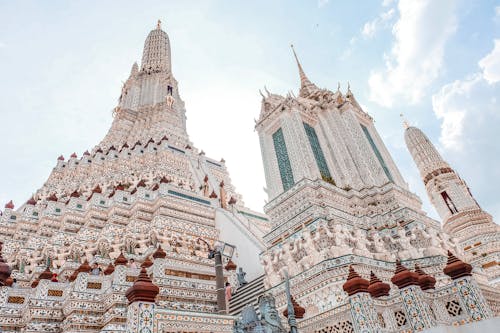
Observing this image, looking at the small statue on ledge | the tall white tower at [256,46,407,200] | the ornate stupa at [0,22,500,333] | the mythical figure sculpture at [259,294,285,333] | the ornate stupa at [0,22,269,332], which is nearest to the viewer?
the mythical figure sculpture at [259,294,285,333]

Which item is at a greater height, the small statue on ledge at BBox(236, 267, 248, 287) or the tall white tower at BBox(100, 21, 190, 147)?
the tall white tower at BBox(100, 21, 190, 147)

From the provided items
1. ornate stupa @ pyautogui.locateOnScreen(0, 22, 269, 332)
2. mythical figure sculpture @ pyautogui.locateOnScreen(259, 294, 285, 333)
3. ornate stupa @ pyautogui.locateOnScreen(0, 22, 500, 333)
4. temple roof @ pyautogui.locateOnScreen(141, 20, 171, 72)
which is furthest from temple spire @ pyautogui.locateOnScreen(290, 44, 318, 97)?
temple roof @ pyautogui.locateOnScreen(141, 20, 171, 72)

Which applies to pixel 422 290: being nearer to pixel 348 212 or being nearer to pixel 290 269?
pixel 290 269

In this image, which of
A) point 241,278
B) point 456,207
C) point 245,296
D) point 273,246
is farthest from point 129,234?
point 456,207

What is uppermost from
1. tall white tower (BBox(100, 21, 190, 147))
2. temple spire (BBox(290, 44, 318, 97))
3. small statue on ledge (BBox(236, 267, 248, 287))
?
tall white tower (BBox(100, 21, 190, 147))

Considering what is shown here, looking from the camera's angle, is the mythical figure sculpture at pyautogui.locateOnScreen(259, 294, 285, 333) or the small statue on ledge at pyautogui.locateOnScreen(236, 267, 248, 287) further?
the small statue on ledge at pyautogui.locateOnScreen(236, 267, 248, 287)

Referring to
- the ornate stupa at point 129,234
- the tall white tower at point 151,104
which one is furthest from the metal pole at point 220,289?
the tall white tower at point 151,104

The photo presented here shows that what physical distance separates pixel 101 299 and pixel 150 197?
8.63m

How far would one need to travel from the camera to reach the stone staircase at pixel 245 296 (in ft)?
33.3

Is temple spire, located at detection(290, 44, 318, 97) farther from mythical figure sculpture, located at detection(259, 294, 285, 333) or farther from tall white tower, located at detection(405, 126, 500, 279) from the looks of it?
mythical figure sculpture, located at detection(259, 294, 285, 333)

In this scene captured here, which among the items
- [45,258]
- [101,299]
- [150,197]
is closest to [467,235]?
[150,197]

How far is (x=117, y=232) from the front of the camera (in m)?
15.2

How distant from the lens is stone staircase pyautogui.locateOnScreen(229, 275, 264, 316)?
33.3 ft

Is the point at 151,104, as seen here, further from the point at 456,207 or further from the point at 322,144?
the point at 456,207
